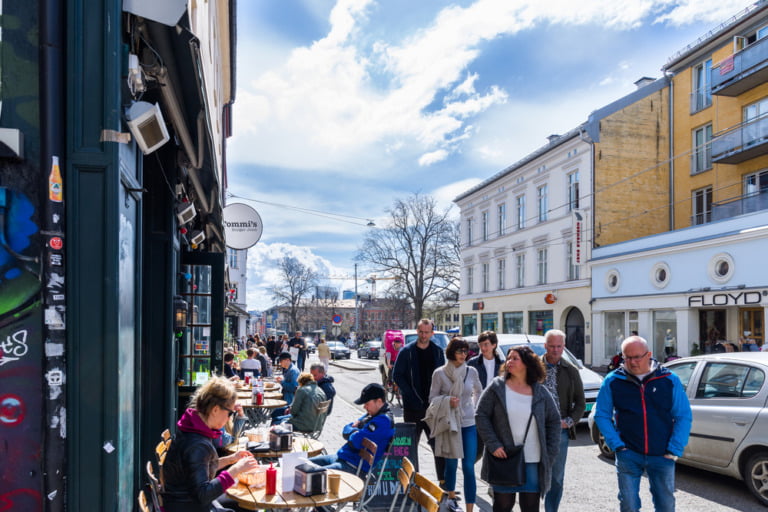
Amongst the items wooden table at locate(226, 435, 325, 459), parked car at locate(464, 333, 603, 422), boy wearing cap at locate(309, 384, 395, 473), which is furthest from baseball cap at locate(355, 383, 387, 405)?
parked car at locate(464, 333, 603, 422)

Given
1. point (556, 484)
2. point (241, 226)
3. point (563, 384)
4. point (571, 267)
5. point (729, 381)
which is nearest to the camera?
point (556, 484)

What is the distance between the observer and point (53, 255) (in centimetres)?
332

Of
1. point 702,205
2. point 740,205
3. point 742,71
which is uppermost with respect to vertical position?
point 742,71

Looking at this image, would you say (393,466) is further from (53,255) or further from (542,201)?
(542,201)

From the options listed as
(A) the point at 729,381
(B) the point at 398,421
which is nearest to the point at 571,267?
(B) the point at 398,421

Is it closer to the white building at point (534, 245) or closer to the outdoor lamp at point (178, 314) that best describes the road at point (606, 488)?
the outdoor lamp at point (178, 314)

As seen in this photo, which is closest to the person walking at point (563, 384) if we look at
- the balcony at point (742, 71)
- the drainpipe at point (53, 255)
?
the drainpipe at point (53, 255)

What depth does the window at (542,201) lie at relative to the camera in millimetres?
31781

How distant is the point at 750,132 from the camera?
22000 mm

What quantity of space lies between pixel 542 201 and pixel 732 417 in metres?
26.5

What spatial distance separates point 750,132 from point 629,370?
71.9 ft

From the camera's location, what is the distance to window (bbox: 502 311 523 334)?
113 ft

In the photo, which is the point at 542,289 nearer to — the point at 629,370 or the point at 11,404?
the point at 629,370

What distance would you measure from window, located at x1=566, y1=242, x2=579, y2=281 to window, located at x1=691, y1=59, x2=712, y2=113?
8554 millimetres
